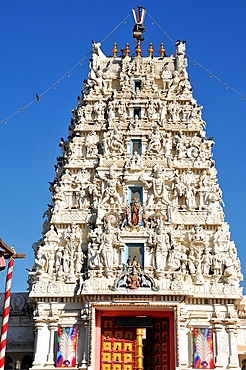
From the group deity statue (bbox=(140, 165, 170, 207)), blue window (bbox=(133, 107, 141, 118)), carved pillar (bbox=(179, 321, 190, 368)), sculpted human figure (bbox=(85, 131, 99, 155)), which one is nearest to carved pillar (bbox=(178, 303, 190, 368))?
carved pillar (bbox=(179, 321, 190, 368))

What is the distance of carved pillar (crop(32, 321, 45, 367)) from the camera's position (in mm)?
23438

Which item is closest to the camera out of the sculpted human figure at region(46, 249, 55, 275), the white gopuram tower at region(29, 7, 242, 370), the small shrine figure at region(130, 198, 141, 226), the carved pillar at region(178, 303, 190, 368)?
the carved pillar at region(178, 303, 190, 368)

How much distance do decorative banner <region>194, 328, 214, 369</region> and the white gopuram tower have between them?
0.04 metres

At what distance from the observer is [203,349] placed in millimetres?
23484

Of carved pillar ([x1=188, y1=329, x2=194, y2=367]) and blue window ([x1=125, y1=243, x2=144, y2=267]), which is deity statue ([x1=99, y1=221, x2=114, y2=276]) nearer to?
blue window ([x1=125, y1=243, x2=144, y2=267])

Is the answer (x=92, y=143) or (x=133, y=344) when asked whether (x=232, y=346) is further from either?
(x=92, y=143)

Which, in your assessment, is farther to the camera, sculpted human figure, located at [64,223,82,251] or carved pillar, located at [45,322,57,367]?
sculpted human figure, located at [64,223,82,251]

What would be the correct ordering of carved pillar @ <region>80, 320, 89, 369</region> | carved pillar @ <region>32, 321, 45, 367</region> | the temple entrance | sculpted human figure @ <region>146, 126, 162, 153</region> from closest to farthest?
carved pillar @ <region>80, 320, 89, 369</region>
carved pillar @ <region>32, 321, 45, 367</region>
the temple entrance
sculpted human figure @ <region>146, 126, 162, 153</region>

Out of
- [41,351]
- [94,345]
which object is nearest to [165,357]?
[94,345]

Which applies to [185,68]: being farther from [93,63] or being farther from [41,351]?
[41,351]

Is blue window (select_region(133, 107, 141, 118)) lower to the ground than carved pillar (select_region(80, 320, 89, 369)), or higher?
higher

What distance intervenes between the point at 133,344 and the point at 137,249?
4147mm

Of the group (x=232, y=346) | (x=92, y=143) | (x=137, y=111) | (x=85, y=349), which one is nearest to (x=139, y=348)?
(x=85, y=349)

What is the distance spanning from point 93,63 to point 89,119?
13.3 feet
